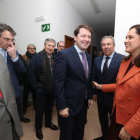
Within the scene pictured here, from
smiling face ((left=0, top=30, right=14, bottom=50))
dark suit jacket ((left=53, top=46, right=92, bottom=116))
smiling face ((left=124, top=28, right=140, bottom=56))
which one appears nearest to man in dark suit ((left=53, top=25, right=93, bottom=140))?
dark suit jacket ((left=53, top=46, right=92, bottom=116))

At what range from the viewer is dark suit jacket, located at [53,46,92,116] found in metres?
1.08

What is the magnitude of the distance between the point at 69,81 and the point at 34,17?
8.64ft

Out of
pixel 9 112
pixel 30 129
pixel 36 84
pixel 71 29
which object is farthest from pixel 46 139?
pixel 71 29

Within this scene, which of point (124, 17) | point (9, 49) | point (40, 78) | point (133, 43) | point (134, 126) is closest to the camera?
point (134, 126)

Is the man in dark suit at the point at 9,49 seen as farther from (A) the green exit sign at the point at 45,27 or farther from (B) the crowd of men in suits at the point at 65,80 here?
(A) the green exit sign at the point at 45,27

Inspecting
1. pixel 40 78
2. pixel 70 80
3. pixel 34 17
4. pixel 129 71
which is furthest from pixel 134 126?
pixel 34 17

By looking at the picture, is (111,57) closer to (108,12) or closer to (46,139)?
(46,139)

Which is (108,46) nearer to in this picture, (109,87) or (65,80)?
(109,87)

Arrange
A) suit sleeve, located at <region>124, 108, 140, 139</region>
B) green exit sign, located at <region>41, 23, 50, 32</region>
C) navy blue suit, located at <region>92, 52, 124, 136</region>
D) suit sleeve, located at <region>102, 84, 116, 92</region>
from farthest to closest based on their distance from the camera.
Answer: green exit sign, located at <region>41, 23, 50, 32</region> < navy blue suit, located at <region>92, 52, 124, 136</region> < suit sleeve, located at <region>102, 84, 116, 92</region> < suit sleeve, located at <region>124, 108, 140, 139</region>

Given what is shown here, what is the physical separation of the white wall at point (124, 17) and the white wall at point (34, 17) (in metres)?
1.73

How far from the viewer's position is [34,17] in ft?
9.41

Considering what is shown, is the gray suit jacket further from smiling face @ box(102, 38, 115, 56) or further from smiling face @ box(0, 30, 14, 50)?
smiling face @ box(102, 38, 115, 56)

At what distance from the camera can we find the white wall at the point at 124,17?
1630 mm

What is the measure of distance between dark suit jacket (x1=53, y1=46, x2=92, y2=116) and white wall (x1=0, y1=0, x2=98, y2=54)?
190cm
